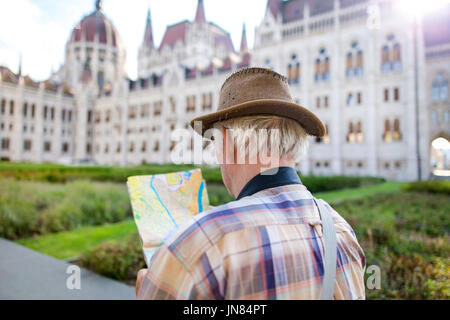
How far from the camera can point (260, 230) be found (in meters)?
1.08

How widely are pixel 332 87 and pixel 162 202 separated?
2955 centimetres

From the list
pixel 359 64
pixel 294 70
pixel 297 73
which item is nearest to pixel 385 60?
pixel 359 64

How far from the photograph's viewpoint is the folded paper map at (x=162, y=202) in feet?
5.64

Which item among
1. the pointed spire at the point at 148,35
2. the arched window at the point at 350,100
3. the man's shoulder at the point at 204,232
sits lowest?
the man's shoulder at the point at 204,232

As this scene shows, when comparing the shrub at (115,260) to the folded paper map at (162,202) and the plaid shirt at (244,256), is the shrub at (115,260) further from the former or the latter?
the plaid shirt at (244,256)

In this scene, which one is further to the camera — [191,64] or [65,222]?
[191,64]

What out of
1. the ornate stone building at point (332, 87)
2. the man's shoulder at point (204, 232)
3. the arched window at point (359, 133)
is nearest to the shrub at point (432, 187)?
the ornate stone building at point (332, 87)

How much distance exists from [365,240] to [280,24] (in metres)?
29.3

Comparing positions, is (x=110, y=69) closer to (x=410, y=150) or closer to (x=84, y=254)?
(x=410, y=150)

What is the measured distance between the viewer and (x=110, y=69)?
5075cm

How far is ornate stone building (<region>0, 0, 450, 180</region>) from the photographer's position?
2556 centimetres

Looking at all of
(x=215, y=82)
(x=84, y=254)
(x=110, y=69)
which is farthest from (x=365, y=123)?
(x=110, y=69)

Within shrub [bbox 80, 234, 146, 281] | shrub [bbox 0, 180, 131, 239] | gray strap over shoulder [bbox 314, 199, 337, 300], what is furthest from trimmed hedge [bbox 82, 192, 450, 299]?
shrub [bbox 0, 180, 131, 239]

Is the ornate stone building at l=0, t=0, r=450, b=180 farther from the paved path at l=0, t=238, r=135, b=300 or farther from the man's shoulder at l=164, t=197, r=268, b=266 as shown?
the man's shoulder at l=164, t=197, r=268, b=266
